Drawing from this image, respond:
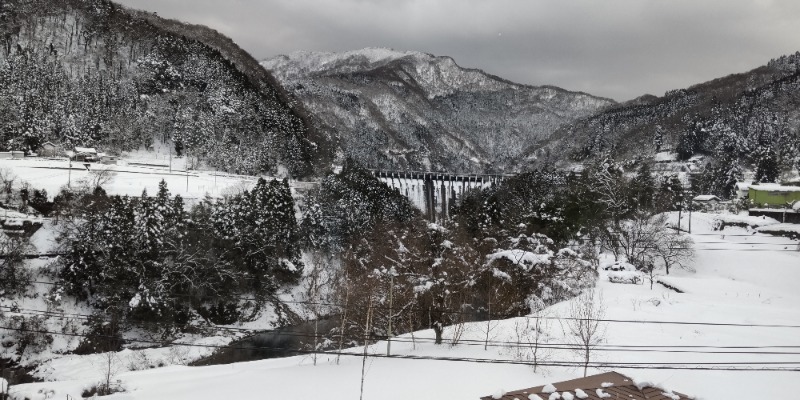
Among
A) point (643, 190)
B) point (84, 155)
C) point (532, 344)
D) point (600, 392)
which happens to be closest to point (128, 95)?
point (84, 155)

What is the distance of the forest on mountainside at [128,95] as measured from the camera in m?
68.7

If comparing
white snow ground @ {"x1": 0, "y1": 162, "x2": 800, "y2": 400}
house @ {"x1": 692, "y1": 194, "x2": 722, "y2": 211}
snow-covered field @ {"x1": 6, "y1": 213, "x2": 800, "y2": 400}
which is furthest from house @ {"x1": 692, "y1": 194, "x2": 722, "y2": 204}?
snow-covered field @ {"x1": 6, "y1": 213, "x2": 800, "y2": 400}

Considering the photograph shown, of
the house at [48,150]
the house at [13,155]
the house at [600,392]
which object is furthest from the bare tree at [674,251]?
the house at [48,150]

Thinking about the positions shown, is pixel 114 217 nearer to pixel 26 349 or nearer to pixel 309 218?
pixel 26 349

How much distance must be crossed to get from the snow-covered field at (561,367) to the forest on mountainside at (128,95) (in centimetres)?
5502

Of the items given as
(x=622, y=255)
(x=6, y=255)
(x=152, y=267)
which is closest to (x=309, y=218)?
(x=152, y=267)

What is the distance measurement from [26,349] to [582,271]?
110 ft

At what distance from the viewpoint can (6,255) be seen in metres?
32.1

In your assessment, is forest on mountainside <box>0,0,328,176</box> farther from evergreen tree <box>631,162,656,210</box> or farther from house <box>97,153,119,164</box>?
evergreen tree <box>631,162,656,210</box>

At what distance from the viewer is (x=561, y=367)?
16.9m

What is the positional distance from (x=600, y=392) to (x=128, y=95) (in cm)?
9815

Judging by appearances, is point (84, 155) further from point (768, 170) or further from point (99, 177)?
point (768, 170)

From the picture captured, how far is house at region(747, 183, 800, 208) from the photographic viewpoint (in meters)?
55.8

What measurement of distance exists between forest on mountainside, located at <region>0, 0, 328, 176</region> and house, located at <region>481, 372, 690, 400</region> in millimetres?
65763
